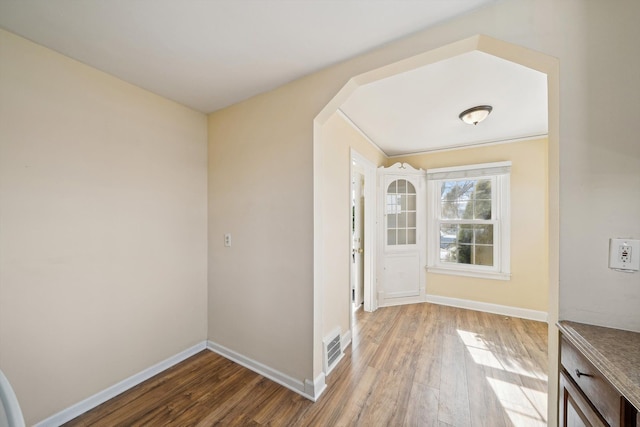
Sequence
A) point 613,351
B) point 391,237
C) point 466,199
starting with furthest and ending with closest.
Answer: point 391,237 < point 466,199 < point 613,351

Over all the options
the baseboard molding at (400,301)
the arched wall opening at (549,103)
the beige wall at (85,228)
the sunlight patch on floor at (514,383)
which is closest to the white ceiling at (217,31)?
the arched wall opening at (549,103)

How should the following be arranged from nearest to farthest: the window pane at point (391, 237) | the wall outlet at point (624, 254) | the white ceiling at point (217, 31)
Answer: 1. the wall outlet at point (624, 254)
2. the white ceiling at point (217, 31)
3. the window pane at point (391, 237)

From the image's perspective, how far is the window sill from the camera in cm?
323

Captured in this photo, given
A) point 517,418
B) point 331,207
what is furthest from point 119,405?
point 517,418

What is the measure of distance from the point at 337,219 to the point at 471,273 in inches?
97.4

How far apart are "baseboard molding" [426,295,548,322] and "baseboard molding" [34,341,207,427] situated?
11.3 feet

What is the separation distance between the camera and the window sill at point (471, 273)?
3230 mm

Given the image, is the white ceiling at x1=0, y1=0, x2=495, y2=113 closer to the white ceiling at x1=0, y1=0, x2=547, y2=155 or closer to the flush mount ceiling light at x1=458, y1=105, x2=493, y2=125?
the white ceiling at x1=0, y1=0, x2=547, y2=155

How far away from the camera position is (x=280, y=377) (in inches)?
74.0

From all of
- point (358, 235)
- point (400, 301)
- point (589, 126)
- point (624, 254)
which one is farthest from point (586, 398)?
point (400, 301)

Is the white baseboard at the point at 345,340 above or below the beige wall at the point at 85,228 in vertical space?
below

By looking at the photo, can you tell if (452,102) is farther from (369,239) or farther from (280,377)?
(280,377)

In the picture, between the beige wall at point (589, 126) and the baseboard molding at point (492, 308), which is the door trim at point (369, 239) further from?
the beige wall at point (589, 126)

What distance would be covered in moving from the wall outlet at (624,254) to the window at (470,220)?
2.66 meters
